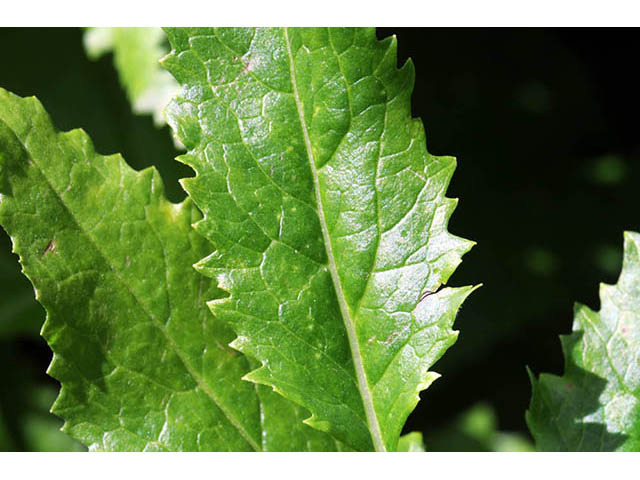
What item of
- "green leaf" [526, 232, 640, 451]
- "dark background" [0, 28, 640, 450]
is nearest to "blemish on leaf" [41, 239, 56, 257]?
"green leaf" [526, 232, 640, 451]

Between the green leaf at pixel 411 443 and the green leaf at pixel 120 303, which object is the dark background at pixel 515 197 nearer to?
the green leaf at pixel 411 443

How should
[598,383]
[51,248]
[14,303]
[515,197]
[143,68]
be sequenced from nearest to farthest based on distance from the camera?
[51,248] < [598,383] < [143,68] < [14,303] < [515,197]

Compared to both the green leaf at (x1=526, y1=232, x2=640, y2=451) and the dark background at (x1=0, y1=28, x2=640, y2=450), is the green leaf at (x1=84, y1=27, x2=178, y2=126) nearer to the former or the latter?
the dark background at (x1=0, y1=28, x2=640, y2=450)

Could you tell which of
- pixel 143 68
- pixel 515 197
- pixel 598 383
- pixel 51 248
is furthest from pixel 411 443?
pixel 515 197

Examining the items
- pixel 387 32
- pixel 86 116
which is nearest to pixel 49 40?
pixel 86 116

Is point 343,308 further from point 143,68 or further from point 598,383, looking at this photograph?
point 143,68

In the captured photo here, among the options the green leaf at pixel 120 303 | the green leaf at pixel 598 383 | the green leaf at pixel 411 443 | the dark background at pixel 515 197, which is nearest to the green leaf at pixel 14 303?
the dark background at pixel 515 197
